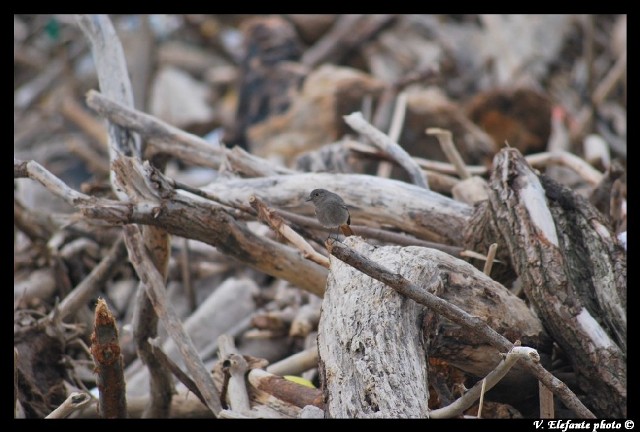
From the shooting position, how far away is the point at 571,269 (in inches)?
126

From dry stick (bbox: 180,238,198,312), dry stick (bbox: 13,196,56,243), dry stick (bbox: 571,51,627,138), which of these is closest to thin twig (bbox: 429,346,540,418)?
dry stick (bbox: 180,238,198,312)

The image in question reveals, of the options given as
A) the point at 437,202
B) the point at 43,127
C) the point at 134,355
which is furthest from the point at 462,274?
the point at 43,127

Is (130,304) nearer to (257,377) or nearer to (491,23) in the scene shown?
(257,377)

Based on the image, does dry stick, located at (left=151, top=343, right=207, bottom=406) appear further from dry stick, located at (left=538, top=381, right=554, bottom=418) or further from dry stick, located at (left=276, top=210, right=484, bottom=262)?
dry stick, located at (left=538, top=381, right=554, bottom=418)

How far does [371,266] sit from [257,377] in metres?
1.05

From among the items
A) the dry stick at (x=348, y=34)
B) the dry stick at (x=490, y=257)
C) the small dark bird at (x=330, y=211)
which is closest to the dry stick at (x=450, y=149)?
the dry stick at (x=490, y=257)

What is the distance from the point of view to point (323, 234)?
3730mm

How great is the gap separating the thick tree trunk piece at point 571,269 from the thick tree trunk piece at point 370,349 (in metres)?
0.54

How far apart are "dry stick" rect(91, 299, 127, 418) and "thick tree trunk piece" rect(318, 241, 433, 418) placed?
0.73 meters

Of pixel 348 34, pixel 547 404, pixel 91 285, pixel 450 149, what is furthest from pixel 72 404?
pixel 348 34

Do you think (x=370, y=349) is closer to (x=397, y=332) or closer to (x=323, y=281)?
(x=397, y=332)

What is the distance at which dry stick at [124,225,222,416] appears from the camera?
3.28 meters

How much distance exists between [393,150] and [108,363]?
193 cm

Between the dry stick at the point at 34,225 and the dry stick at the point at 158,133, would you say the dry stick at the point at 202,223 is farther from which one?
the dry stick at the point at 34,225
